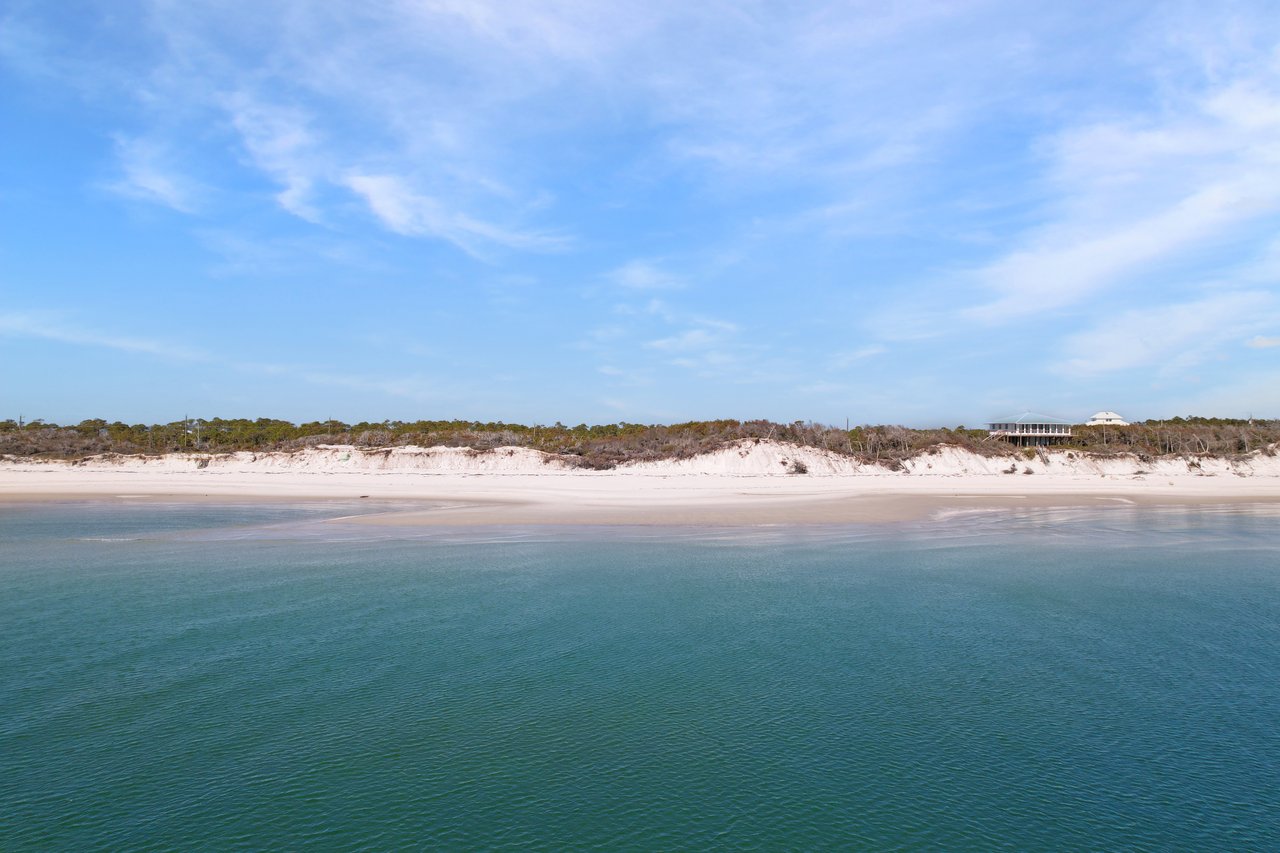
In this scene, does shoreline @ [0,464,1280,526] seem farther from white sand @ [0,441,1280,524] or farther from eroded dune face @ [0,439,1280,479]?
eroded dune face @ [0,439,1280,479]

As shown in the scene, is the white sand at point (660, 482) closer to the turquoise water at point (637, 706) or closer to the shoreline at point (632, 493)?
the shoreline at point (632, 493)

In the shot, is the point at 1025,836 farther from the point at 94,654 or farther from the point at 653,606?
the point at 94,654

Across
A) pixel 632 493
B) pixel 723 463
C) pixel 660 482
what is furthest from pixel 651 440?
pixel 632 493

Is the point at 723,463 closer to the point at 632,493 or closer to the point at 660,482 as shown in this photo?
the point at 660,482

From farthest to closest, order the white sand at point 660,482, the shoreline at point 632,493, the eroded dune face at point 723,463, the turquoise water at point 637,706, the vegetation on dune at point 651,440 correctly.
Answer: the vegetation on dune at point 651,440, the eroded dune face at point 723,463, the white sand at point 660,482, the shoreline at point 632,493, the turquoise water at point 637,706

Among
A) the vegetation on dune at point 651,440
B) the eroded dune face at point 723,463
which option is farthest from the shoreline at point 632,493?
the vegetation on dune at point 651,440

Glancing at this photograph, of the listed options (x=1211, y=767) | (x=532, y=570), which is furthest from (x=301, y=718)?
(x=1211, y=767)
